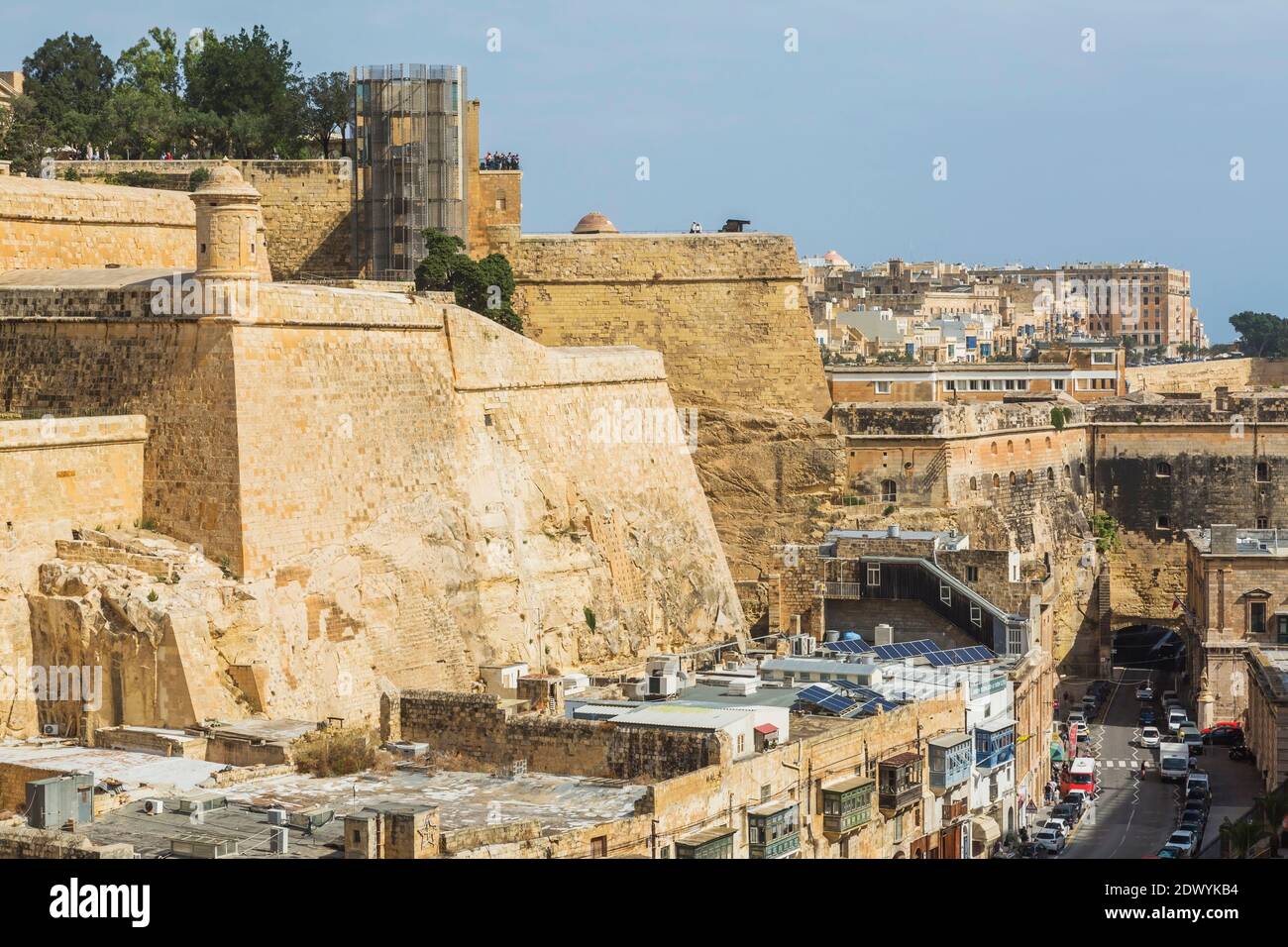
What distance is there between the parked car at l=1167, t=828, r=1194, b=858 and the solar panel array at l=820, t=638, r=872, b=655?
5.86 m


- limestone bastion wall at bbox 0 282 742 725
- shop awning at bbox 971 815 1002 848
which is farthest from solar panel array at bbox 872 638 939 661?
limestone bastion wall at bbox 0 282 742 725

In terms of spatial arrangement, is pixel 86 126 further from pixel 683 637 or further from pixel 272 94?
pixel 683 637

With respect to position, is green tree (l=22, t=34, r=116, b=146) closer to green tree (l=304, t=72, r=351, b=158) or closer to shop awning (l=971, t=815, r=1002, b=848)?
green tree (l=304, t=72, r=351, b=158)

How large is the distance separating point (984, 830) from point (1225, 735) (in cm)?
1030

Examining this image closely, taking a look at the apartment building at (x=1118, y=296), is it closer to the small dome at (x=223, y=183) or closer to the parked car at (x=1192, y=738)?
the parked car at (x=1192, y=738)

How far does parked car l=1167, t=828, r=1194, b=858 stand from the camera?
3112 centimetres

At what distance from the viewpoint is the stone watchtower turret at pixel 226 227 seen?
1136 inches

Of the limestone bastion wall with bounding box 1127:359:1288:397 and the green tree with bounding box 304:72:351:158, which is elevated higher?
the green tree with bounding box 304:72:351:158

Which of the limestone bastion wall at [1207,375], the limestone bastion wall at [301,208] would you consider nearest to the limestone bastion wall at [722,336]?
the limestone bastion wall at [301,208]

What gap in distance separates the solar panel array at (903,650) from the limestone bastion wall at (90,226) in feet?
47.9

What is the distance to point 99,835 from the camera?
68.8 ft
